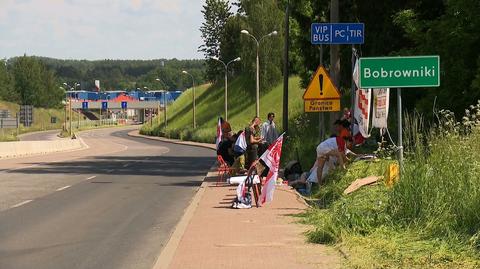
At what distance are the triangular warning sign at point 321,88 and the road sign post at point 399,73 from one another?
232 inches

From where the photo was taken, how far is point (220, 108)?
269 feet

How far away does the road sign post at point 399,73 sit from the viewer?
1058 cm

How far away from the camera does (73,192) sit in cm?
1864

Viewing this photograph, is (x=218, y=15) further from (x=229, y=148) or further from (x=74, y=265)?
(x=74, y=265)

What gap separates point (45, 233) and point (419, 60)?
640 cm

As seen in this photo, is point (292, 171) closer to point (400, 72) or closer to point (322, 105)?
point (322, 105)

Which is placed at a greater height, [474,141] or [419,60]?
[419,60]

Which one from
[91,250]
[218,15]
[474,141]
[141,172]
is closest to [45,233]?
[91,250]

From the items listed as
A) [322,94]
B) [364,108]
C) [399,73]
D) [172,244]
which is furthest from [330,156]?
[172,244]

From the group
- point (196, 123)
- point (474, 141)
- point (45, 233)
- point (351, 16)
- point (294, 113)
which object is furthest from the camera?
point (196, 123)

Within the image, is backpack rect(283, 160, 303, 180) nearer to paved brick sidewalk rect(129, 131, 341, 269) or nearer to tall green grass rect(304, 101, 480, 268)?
paved brick sidewalk rect(129, 131, 341, 269)

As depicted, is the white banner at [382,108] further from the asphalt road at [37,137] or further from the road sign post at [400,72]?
the asphalt road at [37,137]

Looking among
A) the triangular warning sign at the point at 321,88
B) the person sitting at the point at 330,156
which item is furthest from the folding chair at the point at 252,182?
the triangular warning sign at the point at 321,88

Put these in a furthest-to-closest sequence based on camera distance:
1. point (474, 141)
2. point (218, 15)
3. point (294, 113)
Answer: point (218, 15)
point (294, 113)
point (474, 141)
